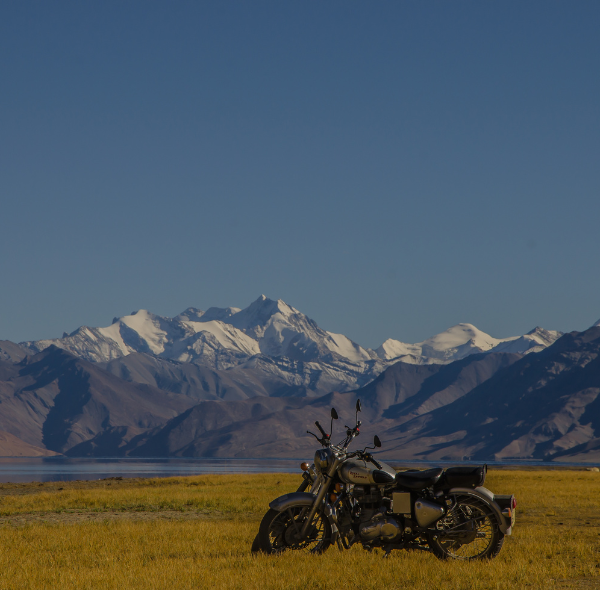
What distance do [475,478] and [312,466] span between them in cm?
296

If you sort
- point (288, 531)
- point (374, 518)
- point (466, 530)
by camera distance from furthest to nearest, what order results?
point (288, 531), point (466, 530), point (374, 518)

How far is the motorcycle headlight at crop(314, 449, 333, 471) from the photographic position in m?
14.2

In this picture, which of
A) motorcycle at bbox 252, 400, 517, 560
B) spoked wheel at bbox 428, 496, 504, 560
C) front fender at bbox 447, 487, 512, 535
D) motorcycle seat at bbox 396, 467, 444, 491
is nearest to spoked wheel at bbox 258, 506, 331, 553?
motorcycle at bbox 252, 400, 517, 560

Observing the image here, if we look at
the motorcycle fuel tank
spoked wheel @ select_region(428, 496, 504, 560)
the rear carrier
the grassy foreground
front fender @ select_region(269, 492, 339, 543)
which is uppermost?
the motorcycle fuel tank

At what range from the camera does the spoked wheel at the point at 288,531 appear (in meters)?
14.5

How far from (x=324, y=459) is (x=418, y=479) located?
1698mm

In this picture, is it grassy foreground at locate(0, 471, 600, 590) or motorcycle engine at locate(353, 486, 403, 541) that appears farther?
motorcycle engine at locate(353, 486, 403, 541)

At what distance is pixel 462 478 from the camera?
46.2 feet

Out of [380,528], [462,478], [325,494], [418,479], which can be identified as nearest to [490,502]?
[462,478]

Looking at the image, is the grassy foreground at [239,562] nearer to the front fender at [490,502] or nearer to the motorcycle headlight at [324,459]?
the front fender at [490,502]

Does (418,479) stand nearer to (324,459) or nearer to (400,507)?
(400,507)

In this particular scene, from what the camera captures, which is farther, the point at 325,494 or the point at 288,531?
the point at 288,531

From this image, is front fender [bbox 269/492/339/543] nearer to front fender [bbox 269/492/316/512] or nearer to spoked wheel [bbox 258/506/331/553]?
front fender [bbox 269/492/316/512]

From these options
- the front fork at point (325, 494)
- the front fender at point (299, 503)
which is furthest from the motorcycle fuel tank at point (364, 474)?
the front fender at point (299, 503)
